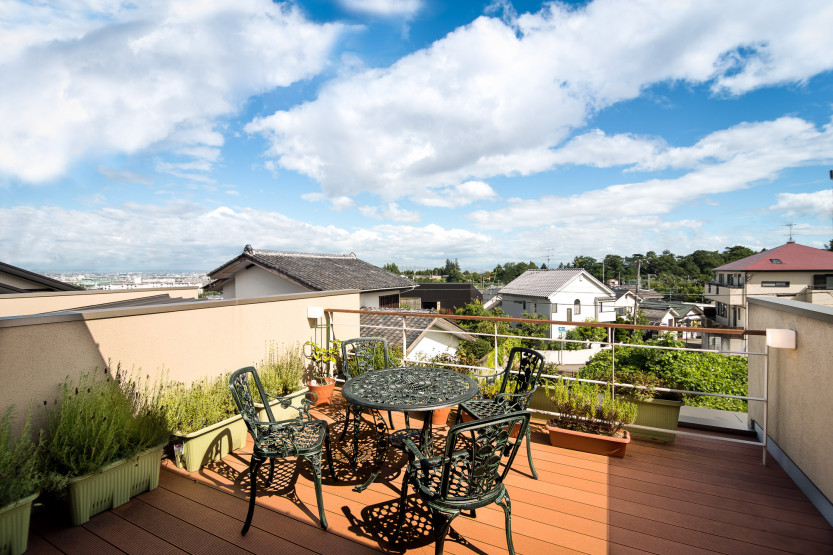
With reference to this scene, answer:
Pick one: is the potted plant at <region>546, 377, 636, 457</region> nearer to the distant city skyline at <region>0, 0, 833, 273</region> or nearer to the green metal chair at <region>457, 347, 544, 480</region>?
the green metal chair at <region>457, 347, 544, 480</region>

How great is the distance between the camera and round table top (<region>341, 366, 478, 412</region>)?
Answer: 204 centimetres

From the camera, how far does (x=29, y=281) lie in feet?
19.7

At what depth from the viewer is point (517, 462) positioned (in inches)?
108

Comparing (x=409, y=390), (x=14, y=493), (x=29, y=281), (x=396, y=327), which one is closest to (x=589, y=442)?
(x=409, y=390)

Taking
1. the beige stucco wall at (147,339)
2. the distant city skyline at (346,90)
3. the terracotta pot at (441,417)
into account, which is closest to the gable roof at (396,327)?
the distant city skyline at (346,90)

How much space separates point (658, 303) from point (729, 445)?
38.5 m

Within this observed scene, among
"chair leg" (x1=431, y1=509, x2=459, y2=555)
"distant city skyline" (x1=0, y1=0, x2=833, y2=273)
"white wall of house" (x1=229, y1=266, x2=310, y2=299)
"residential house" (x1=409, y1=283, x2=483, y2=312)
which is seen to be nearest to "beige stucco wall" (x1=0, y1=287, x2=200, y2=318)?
"distant city skyline" (x1=0, y1=0, x2=833, y2=273)

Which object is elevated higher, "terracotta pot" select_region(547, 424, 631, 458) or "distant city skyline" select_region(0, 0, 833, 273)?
"distant city skyline" select_region(0, 0, 833, 273)

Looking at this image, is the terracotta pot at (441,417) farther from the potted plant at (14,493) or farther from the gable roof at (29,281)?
the gable roof at (29,281)

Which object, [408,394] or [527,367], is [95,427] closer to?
[408,394]

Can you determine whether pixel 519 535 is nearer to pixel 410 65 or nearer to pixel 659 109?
pixel 410 65

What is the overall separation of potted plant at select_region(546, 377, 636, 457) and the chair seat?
200 cm

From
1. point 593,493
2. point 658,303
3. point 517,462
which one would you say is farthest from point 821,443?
point 658,303

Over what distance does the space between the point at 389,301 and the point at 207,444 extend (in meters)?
10.9
